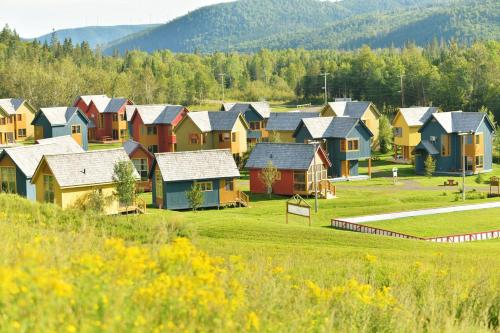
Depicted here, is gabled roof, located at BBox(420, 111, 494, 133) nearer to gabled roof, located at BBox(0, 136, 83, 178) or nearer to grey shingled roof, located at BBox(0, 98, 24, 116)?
gabled roof, located at BBox(0, 136, 83, 178)

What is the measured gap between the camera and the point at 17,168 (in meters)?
42.6

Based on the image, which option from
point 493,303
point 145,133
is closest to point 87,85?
point 145,133

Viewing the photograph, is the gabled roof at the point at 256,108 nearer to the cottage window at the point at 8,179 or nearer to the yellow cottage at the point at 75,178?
the cottage window at the point at 8,179

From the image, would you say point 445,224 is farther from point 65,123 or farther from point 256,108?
point 65,123

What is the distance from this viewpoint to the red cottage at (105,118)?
8719 cm

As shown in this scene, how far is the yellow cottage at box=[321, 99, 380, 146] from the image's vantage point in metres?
74.2

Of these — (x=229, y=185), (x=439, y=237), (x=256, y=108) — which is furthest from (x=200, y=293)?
(x=256, y=108)

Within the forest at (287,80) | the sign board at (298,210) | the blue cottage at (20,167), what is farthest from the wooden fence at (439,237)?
the forest at (287,80)

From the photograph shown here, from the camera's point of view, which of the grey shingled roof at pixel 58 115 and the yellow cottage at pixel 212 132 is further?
the grey shingled roof at pixel 58 115

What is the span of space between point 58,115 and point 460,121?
38500mm

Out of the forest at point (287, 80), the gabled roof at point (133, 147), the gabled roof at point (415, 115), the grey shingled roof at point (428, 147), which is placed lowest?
the grey shingled roof at point (428, 147)

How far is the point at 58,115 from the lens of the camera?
77.3 m

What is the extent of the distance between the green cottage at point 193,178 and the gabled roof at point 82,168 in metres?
3.64

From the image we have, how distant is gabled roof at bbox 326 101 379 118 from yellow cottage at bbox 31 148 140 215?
36559 mm
